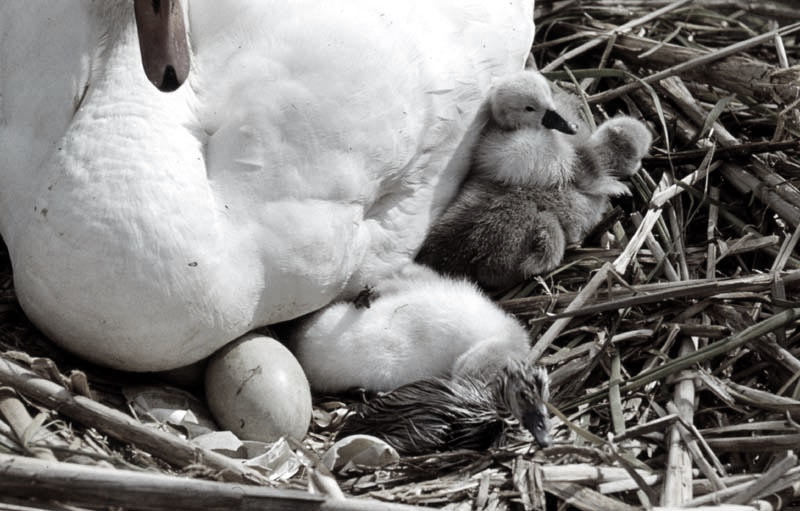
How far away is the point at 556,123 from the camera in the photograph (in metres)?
3.84

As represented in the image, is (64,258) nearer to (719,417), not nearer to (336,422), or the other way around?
(336,422)

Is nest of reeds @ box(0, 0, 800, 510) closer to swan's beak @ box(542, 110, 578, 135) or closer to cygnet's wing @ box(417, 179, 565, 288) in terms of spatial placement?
cygnet's wing @ box(417, 179, 565, 288)

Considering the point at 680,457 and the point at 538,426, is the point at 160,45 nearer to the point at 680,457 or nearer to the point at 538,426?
the point at 538,426

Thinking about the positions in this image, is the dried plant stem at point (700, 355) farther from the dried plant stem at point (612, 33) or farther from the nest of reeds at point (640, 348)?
the dried plant stem at point (612, 33)

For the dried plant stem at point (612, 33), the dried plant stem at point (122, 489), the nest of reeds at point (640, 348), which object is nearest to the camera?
the dried plant stem at point (122, 489)

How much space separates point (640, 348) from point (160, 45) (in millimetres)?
1573

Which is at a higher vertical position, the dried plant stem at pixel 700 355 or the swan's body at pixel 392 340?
the swan's body at pixel 392 340

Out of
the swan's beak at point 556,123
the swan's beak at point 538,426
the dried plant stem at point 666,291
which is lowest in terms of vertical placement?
the dried plant stem at point 666,291

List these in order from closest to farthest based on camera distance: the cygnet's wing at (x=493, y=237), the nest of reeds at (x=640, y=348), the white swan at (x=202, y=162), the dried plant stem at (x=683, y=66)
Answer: the nest of reeds at (x=640, y=348), the white swan at (x=202, y=162), the cygnet's wing at (x=493, y=237), the dried plant stem at (x=683, y=66)

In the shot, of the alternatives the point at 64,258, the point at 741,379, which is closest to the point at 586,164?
the point at 741,379

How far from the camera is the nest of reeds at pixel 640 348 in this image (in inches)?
112

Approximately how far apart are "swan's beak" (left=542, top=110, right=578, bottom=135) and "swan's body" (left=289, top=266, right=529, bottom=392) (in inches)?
25.9

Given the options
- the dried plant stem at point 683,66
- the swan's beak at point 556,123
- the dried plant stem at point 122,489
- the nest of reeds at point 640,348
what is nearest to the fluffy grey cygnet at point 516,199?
the swan's beak at point 556,123

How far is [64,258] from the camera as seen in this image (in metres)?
2.96
